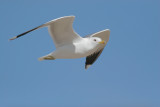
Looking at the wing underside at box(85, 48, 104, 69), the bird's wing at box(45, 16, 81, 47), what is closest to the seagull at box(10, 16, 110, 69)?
the bird's wing at box(45, 16, 81, 47)

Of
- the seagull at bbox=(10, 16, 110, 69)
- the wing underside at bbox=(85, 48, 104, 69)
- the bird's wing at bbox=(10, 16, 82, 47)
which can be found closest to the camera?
the bird's wing at bbox=(10, 16, 82, 47)

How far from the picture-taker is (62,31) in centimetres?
786

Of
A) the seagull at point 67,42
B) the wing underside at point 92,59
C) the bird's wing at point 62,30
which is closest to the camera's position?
the bird's wing at point 62,30

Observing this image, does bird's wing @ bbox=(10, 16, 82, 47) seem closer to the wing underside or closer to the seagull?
the seagull

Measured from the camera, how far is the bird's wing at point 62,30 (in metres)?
7.48

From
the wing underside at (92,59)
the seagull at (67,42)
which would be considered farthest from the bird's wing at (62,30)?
the wing underside at (92,59)

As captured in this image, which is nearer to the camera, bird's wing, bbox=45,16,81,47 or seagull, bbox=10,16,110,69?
bird's wing, bbox=45,16,81,47

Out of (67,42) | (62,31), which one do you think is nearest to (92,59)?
(67,42)

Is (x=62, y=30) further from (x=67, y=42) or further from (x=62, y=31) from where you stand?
(x=67, y=42)

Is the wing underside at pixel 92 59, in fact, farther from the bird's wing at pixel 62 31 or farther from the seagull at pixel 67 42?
the bird's wing at pixel 62 31

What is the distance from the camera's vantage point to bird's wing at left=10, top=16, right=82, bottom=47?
294 inches

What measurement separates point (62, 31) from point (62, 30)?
35 millimetres

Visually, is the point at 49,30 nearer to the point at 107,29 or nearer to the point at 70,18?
the point at 70,18

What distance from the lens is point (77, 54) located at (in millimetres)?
7840
